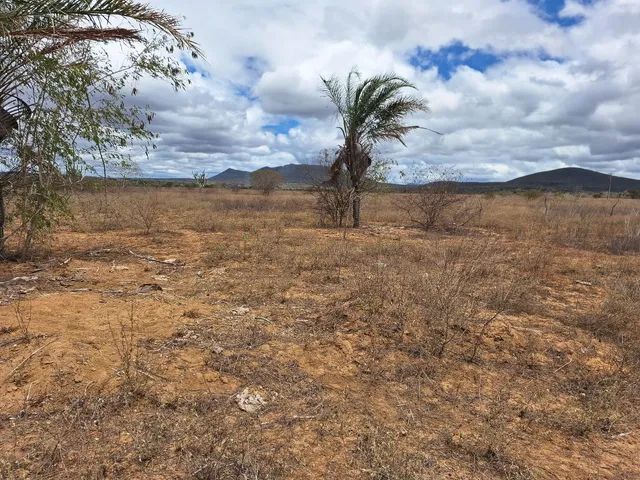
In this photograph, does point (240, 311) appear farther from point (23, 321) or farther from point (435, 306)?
point (435, 306)

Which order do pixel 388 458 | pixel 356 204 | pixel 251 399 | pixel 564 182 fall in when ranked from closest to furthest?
1. pixel 388 458
2. pixel 251 399
3. pixel 356 204
4. pixel 564 182

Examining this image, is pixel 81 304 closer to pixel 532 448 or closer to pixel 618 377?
pixel 532 448

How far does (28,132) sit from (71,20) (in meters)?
1.67

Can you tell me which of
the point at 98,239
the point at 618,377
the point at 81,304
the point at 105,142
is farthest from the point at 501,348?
the point at 98,239

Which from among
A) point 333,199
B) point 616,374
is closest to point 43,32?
point 616,374

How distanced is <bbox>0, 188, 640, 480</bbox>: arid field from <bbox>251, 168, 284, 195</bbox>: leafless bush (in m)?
29.7

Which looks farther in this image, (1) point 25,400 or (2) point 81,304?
(2) point 81,304

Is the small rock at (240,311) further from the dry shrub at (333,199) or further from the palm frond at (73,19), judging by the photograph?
the dry shrub at (333,199)

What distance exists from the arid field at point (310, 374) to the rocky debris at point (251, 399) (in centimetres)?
1

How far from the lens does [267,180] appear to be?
37.7 meters

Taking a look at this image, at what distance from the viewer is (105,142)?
643cm

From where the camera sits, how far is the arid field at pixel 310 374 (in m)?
2.46

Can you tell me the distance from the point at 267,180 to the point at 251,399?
116ft

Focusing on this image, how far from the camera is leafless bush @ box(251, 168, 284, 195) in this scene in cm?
3656
